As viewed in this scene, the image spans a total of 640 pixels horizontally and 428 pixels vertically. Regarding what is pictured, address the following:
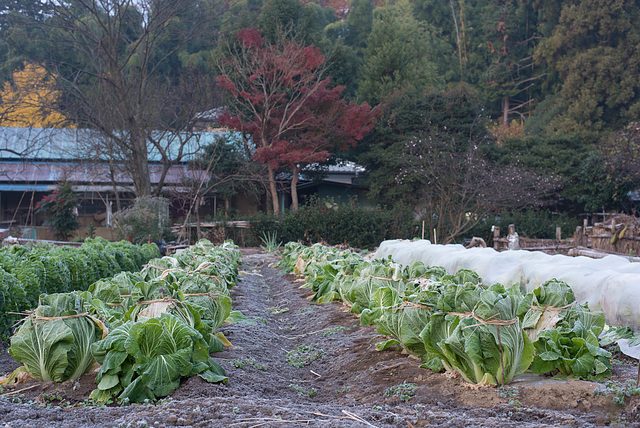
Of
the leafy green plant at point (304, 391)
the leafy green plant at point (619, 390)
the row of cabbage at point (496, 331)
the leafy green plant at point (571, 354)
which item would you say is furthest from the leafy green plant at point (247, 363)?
the leafy green plant at point (619, 390)

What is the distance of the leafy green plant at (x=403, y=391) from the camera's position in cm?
338

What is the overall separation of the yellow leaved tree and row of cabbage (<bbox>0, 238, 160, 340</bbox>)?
39.3 ft

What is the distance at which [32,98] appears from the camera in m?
22.2

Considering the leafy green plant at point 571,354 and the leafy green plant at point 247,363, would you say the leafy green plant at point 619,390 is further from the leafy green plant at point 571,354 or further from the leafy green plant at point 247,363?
the leafy green plant at point 247,363

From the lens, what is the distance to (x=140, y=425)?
102 inches

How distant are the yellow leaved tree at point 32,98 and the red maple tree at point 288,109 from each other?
262 inches

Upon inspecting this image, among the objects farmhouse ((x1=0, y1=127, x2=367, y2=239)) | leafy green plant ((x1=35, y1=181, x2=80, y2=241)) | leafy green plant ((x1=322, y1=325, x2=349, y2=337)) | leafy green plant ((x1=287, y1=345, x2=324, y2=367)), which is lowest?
leafy green plant ((x1=287, y1=345, x2=324, y2=367))

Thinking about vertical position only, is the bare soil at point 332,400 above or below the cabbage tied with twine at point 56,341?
below

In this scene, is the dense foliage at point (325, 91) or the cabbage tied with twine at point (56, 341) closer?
the cabbage tied with twine at point (56, 341)

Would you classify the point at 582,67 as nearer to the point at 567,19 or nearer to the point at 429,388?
the point at 567,19

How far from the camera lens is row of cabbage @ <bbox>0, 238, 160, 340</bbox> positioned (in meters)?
5.04

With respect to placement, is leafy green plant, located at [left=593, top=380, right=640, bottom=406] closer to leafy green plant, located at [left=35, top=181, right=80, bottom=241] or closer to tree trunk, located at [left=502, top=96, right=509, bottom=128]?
leafy green plant, located at [left=35, top=181, right=80, bottom=241]

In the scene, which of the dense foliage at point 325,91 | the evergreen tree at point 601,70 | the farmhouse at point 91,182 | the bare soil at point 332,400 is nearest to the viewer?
the bare soil at point 332,400

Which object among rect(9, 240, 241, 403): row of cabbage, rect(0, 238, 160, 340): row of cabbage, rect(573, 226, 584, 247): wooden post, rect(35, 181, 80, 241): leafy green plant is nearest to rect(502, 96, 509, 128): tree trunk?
rect(573, 226, 584, 247): wooden post
